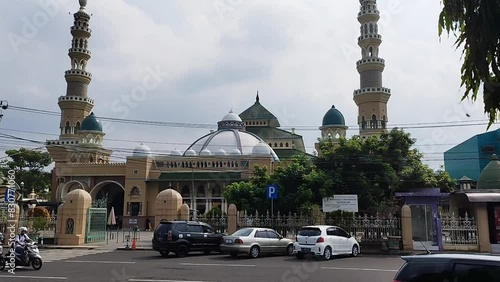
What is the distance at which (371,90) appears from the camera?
152ft

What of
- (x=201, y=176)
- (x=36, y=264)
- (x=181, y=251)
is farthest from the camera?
(x=201, y=176)

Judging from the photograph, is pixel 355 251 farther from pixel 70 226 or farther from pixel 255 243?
pixel 70 226

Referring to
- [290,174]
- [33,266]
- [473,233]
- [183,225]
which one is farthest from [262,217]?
[33,266]

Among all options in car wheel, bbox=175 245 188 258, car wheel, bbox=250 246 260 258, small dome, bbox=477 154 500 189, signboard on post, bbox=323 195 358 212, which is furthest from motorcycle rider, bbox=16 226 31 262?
small dome, bbox=477 154 500 189

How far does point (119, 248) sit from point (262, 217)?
22.5ft

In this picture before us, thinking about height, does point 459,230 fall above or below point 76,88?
below

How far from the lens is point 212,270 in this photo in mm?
11820

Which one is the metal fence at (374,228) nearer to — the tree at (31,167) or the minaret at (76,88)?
the minaret at (76,88)

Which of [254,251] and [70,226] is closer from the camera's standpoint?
[254,251]

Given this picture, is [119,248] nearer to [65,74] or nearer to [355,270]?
[355,270]

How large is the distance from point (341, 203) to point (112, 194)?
33943mm

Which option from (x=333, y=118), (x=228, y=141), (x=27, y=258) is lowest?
(x=27, y=258)

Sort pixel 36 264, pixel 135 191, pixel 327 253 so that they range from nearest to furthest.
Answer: pixel 36 264 → pixel 327 253 → pixel 135 191

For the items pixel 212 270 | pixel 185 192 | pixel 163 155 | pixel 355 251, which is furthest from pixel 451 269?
pixel 163 155
